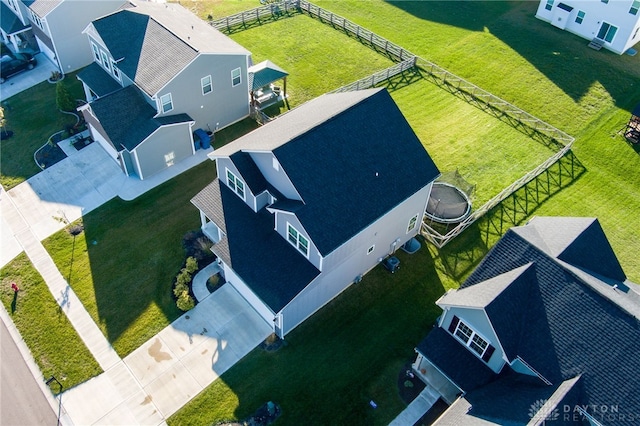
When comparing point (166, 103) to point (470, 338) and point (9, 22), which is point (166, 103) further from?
point (470, 338)

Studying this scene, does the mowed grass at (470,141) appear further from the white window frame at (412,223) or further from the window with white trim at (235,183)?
the window with white trim at (235,183)

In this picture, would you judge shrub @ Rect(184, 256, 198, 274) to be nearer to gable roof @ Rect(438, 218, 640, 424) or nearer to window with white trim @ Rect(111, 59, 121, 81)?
gable roof @ Rect(438, 218, 640, 424)

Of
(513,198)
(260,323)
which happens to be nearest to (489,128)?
(513,198)

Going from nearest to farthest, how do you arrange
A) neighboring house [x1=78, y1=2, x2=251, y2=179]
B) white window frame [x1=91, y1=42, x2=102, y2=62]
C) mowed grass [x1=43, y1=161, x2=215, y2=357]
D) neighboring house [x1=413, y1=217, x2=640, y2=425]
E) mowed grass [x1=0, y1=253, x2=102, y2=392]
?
1. neighboring house [x1=413, y1=217, x2=640, y2=425]
2. mowed grass [x1=0, y1=253, x2=102, y2=392]
3. mowed grass [x1=43, y1=161, x2=215, y2=357]
4. neighboring house [x1=78, y1=2, x2=251, y2=179]
5. white window frame [x1=91, y1=42, x2=102, y2=62]

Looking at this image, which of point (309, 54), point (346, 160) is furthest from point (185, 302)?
point (309, 54)

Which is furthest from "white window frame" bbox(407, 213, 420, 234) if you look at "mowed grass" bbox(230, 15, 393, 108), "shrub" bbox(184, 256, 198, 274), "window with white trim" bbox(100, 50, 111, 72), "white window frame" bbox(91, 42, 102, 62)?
"white window frame" bbox(91, 42, 102, 62)

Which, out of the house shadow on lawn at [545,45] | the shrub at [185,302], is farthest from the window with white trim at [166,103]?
the house shadow on lawn at [545,45]
